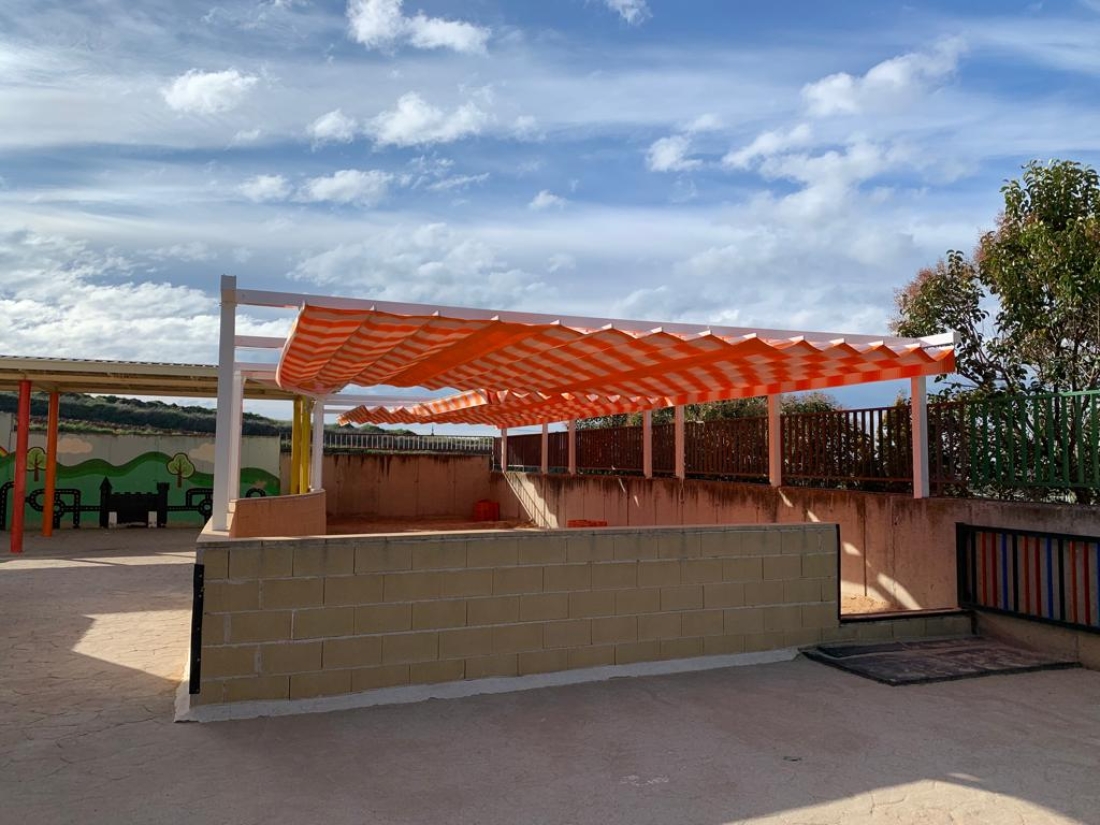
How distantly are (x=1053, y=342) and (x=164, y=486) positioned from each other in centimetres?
1824

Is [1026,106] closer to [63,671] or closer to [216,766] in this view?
[216,766]

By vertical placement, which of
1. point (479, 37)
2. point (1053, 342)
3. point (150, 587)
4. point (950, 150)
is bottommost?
point (150, 587)

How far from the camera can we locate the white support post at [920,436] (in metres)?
8.45

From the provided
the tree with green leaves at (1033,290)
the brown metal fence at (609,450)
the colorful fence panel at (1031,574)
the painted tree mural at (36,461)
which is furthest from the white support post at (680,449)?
the painted tree mural at (36,461)

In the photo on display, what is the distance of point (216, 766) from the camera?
4.14 m

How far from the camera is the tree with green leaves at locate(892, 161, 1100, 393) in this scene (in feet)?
28.1

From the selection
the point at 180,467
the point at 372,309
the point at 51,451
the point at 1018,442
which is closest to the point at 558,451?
the point at 180,467

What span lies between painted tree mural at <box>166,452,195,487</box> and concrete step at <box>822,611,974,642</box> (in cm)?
1667

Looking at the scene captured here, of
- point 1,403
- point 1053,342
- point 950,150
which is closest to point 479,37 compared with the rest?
point 950,150

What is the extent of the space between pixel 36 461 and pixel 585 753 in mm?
18274

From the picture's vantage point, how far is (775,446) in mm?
10883

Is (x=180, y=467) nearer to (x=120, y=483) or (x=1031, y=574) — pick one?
(x=120, y=483)

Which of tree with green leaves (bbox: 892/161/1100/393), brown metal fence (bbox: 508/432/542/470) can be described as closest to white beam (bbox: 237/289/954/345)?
tree with green leaves (bbox: 892/161/1100/393)

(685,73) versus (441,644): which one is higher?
(685,73)
